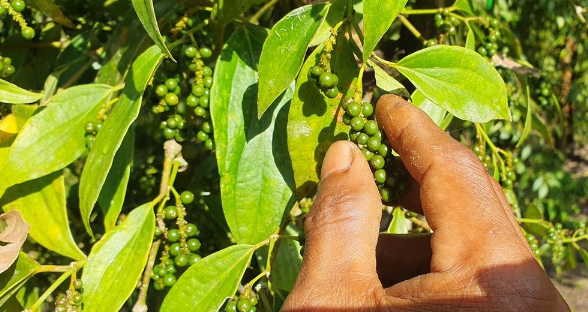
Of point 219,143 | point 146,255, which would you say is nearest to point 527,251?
point 219,143

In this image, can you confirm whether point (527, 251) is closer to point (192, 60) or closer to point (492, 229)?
point (492, 229)

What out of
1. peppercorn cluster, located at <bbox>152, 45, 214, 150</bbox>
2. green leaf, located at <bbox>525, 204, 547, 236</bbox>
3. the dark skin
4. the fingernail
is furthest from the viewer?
green leaf, located at <bbox>525, 204, 547, 236</bbox>

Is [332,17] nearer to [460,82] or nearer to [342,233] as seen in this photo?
[460,82]

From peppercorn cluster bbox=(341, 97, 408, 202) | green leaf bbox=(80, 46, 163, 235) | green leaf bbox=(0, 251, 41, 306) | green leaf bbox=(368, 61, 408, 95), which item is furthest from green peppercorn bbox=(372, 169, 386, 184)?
green leaf bbox=(0, 251, 41, 306)

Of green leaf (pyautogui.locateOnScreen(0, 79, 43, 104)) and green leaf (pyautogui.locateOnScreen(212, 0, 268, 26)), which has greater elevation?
green leaf (pyautogui.locateOnScreen(212, 0, 268, 26))

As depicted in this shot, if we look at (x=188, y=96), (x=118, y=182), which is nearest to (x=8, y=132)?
(x=118, y=182)

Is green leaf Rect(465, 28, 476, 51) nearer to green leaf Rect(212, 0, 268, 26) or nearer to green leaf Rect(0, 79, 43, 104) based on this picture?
green leaf Rect(212, 0, 268, 26)

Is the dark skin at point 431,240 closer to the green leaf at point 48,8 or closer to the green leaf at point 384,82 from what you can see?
the green leaf at point 384,82

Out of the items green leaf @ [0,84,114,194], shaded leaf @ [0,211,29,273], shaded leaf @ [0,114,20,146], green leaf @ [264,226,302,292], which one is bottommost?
green leaf @ [264,226,302,292]
